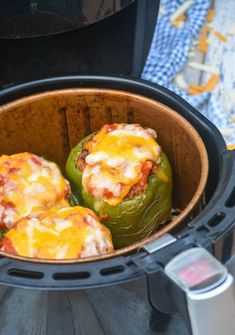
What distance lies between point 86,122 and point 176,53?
0.76 meters

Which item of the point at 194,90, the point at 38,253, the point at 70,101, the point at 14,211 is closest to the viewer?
the point at 38,253

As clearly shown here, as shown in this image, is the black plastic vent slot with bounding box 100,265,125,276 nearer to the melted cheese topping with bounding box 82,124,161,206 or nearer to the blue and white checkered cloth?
the melted cheese topping with bounding box 82,124,161,206

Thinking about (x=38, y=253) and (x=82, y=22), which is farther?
(x=82, y=22)

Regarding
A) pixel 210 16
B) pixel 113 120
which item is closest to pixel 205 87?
pixel 210 16

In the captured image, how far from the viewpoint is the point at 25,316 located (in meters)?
1.03

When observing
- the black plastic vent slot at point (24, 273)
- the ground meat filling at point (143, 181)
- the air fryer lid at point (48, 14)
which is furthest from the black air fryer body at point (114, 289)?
the air fryer lid at point (48, 14)

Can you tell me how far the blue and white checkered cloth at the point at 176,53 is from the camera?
1.92 m

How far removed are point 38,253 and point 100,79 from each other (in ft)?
1.45

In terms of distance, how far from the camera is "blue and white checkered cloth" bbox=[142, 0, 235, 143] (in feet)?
6.30

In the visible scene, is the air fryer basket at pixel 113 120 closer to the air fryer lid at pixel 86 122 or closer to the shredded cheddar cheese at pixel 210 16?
the air fryer lid at pixel 86 122

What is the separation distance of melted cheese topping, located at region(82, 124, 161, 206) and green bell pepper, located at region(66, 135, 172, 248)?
0.06 ft

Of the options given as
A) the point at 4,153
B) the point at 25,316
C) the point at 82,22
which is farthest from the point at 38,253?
the point at 82,22

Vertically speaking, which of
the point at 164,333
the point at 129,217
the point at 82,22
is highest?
the point at 82,22

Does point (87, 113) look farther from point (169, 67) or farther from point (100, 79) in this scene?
point (169, 67)
